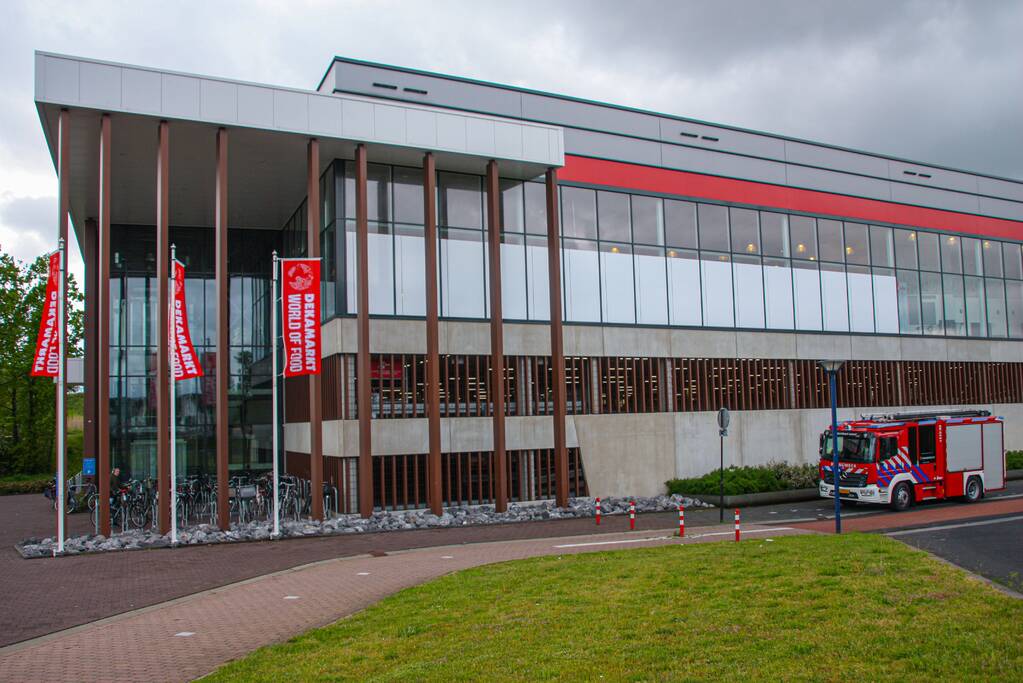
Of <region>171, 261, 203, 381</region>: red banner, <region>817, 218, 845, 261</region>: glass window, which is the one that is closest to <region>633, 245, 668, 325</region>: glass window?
<region>817, 218, 845, 261</region>: glass window

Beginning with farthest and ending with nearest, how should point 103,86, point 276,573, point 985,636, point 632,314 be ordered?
1. point 632,314
2. point 103,86
3. point 276,573
4. point 985,636

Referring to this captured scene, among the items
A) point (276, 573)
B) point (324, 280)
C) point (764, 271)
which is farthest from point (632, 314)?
point (276, 573)

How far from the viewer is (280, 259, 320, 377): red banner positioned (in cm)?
2214

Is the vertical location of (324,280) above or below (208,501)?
above

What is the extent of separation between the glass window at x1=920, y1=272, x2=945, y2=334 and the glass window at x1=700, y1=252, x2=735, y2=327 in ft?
37.9

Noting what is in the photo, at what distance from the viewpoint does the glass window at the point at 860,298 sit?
119ft

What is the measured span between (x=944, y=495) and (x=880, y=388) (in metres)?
11.0

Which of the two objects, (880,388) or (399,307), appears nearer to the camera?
(399,307)

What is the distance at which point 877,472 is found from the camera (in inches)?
984

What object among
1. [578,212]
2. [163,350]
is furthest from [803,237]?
[163,350]

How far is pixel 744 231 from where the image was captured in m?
34.0

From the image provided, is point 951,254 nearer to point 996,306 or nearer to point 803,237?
point 996,306

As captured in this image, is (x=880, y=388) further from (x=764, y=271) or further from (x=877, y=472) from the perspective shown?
(x=877, y=472)

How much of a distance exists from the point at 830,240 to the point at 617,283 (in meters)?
11.5
